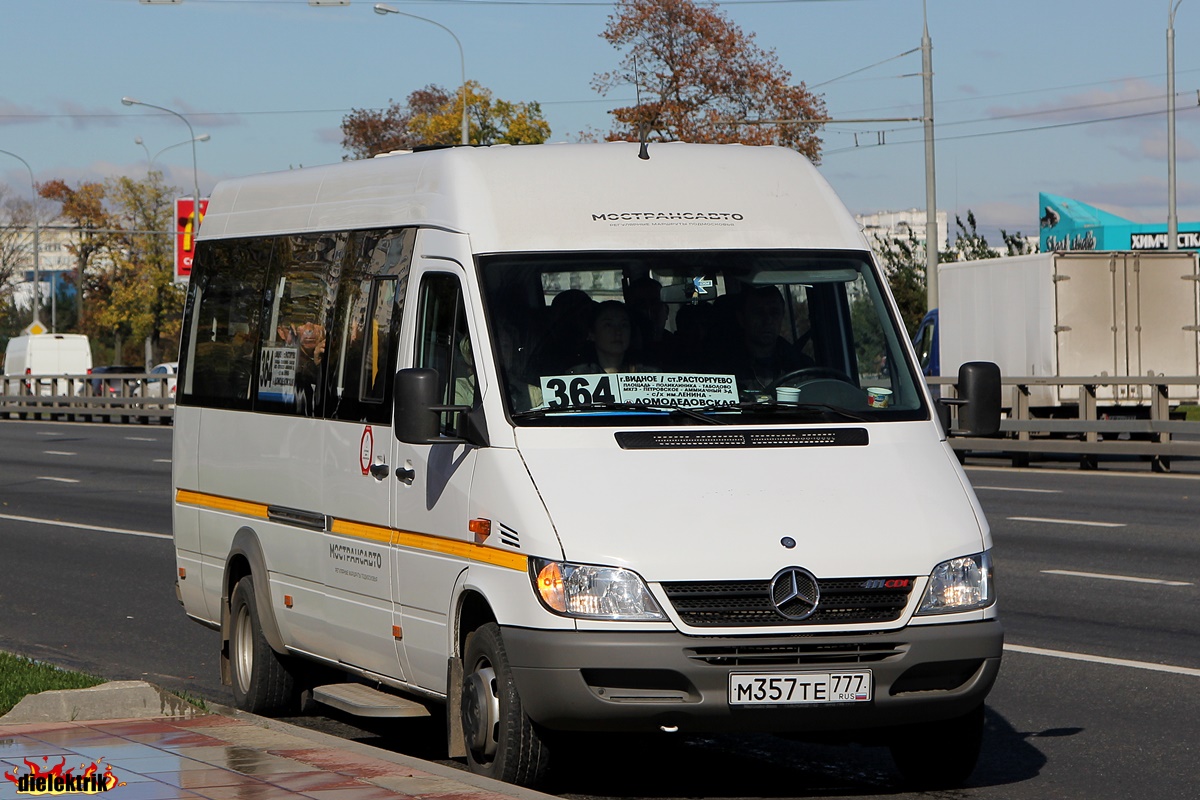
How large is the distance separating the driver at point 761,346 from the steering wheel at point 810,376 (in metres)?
0.01

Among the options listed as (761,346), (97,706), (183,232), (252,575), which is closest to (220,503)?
(252,575)

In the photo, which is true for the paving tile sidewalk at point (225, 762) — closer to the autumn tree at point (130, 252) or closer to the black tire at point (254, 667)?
the black tire at point (254, 667)

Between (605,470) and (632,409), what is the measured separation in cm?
43

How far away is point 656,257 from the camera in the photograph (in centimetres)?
724

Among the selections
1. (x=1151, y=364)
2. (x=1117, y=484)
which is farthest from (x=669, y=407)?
(x=1151, y=364)

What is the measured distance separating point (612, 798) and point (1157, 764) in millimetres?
2214

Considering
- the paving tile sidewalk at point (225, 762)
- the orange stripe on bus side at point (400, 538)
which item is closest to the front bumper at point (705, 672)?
the orange stripe on bus side at point (400, 538)

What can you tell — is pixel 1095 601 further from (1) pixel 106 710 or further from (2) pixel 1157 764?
(1) pixel 106 710

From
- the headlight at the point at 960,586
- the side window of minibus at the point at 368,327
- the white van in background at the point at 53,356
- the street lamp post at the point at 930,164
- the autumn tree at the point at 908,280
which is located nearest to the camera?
the headlight at the point at 960,586

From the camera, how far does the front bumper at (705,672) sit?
6.08m

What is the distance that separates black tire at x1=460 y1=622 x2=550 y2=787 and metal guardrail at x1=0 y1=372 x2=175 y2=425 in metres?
38.9

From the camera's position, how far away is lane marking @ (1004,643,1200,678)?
9.59 meters

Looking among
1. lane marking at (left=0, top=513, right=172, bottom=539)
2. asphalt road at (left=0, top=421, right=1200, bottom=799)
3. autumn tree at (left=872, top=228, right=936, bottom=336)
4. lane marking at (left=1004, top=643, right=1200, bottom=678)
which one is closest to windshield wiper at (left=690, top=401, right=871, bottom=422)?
asphalt road at (left=0, top=421, right=1200, bottom=799)

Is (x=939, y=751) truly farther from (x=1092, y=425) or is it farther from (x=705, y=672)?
(x=1092, y=425)
